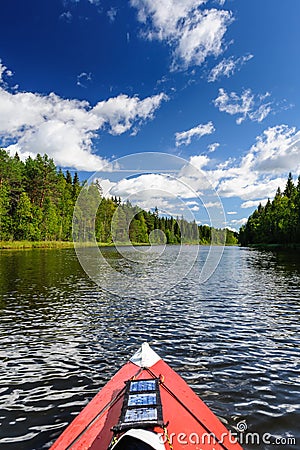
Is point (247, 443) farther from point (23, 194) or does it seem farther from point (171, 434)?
point (23, 194)

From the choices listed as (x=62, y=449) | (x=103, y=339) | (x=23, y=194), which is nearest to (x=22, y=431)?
(x=62, y=449)

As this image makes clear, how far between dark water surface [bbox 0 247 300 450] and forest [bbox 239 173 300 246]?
77.9 metres

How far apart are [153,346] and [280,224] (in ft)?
317

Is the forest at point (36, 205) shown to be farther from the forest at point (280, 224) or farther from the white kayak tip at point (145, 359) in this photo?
the white kayak tip at point (145, 359)

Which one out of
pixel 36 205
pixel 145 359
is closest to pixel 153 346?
pixel 145 359

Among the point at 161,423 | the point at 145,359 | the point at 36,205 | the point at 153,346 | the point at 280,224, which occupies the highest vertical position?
the point at 36,205

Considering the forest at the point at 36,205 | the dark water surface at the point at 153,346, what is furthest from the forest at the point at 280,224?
the dark water surface at the point at 153,346

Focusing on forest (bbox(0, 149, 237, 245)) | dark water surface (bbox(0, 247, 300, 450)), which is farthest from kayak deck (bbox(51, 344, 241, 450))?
forest (bbox(0, 149, 237, 245))

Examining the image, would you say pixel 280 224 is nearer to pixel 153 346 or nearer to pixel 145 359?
pixel 153 346

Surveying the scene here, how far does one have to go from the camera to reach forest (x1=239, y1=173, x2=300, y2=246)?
9044 cm

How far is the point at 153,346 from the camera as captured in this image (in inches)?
418

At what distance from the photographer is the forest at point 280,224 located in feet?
297

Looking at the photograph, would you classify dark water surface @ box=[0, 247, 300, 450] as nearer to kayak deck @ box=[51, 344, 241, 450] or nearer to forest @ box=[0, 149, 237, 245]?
kayak deck @ box=[51, 344, 241, 450]

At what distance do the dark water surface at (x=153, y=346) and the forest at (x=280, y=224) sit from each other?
77.9m
